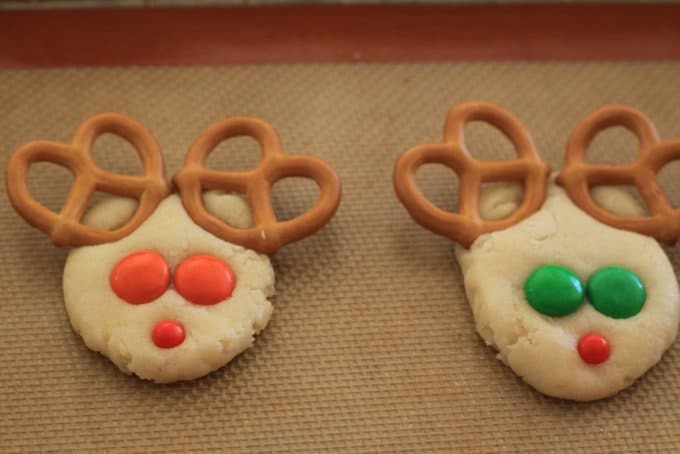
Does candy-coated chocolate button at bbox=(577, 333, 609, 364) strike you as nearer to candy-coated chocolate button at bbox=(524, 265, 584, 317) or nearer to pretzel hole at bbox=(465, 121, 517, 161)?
candy-coated chocolate button at bbox=(524, 265, 584, 317)

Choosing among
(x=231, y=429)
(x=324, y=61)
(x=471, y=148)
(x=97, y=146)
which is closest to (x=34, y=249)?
(x=97, y=146)

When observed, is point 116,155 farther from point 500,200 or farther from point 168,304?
point 500,200

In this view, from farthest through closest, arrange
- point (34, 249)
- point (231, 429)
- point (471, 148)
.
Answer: point (471, 148) → point (34, 249) → point (231, 429)

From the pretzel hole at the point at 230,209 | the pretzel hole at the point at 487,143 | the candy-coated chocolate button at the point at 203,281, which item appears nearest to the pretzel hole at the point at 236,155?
the pretzel hole at the point at 230,209

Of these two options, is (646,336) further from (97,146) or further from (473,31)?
(97,146)

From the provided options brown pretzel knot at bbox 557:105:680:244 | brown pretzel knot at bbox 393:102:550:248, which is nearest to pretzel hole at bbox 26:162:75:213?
brown pretzel knot at bbox 393:102:550:248

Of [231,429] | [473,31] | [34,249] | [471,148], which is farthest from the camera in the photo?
[473,31]
